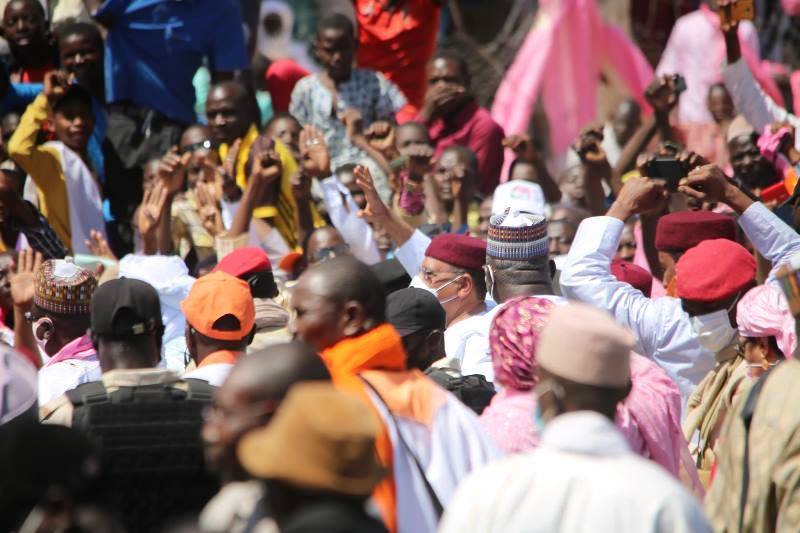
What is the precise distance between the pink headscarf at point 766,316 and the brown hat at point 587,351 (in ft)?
5.45

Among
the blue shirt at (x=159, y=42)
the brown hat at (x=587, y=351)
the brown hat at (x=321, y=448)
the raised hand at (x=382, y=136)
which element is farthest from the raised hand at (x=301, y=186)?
the brown hat at (x=321, y=448)

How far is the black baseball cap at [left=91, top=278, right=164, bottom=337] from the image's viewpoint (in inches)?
210

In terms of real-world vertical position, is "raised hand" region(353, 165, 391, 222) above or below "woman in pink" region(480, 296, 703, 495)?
below

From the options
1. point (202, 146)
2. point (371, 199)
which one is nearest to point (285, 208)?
point (202, 146)

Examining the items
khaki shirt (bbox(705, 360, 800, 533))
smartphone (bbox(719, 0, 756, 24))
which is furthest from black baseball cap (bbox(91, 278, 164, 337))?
smartphone (bbox(719, 0, 756, 24))

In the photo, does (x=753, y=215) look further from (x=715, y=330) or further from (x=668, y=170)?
(x=668, y=170)

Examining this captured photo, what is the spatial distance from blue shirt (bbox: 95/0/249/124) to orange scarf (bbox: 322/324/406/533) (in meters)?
6.42

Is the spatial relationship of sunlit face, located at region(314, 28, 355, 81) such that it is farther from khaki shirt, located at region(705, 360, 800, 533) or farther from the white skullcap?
khaki shirt, located at region(705, 360, 800, 533)

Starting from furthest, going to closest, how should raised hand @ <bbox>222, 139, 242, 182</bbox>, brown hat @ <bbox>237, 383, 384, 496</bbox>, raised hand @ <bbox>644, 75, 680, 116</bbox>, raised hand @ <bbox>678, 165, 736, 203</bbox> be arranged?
raised hand @ <bbox>222, 139, 242, 182</bbox> → raised hand @ <bbox>644, 75, 680, 116</bbox> → raised hand @ <bbox>678, 165, 736, 203</bbox> → brown hat @ <bbox>237, 383, 384, 496</bbox>

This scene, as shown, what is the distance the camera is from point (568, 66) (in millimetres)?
13484

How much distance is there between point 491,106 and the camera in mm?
13852

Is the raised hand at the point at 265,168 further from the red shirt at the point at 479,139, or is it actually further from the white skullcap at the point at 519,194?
the red shirt at the point at 479,139

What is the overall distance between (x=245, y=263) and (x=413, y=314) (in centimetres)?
174

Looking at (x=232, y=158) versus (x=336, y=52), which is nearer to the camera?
(x=232, y=158)
